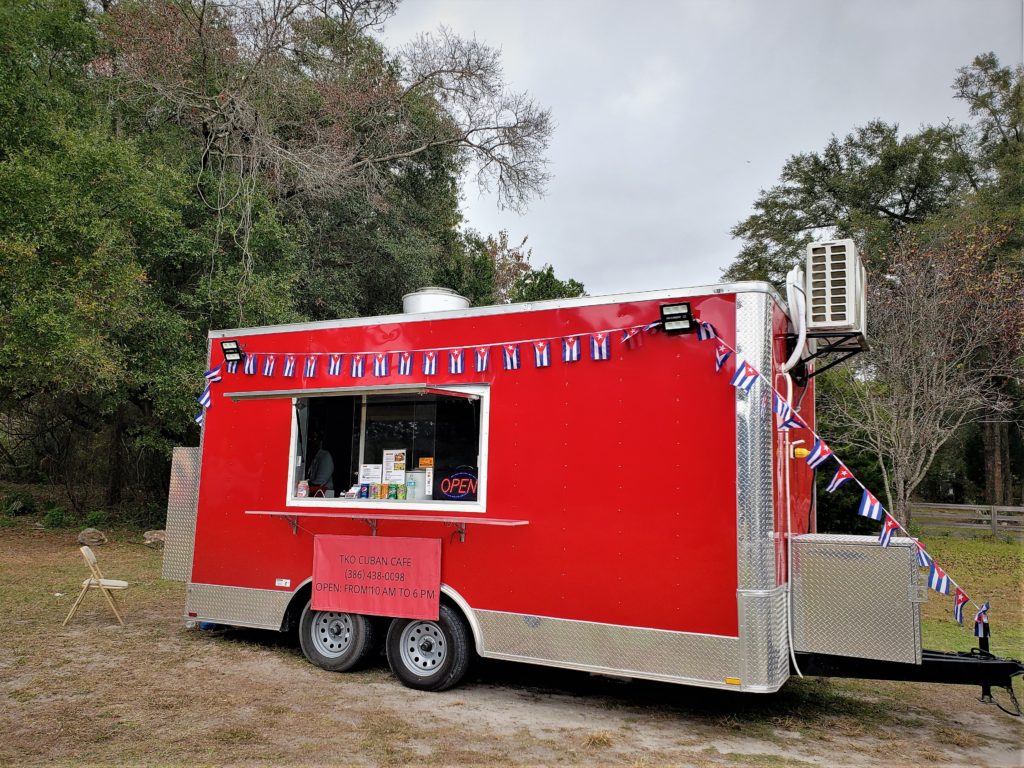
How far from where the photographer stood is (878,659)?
191 inches

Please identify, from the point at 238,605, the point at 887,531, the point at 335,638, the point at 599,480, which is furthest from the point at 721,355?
the point at 238,605

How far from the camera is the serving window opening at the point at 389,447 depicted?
627cm

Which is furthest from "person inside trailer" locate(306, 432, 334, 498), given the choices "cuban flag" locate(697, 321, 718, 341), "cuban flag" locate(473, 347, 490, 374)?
"cuban flag" locate(697, 321, 718, 341)

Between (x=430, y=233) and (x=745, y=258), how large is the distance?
11851mm

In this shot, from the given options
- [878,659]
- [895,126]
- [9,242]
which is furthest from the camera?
[895,126]

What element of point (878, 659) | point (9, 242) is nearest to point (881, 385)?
point (878, 659)

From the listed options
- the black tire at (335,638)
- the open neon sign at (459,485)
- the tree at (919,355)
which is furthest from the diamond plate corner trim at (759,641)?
the tree at (919,355)

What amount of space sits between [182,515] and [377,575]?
2541 mm

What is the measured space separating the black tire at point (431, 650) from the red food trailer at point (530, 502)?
0.06 feet

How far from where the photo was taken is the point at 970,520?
19594mm

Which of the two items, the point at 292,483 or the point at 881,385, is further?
the point at 881,385

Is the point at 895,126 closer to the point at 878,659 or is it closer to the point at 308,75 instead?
the point at 308,75

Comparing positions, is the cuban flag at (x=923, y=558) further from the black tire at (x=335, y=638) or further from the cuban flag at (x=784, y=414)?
the black tire at (x=335, y=638)

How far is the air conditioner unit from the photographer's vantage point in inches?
210
